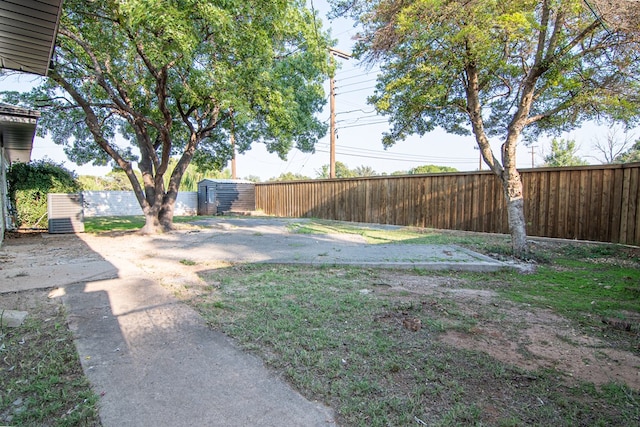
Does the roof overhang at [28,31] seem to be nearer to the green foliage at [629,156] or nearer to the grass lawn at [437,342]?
the grass lawn at [437,342]

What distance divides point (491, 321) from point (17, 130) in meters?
10.5

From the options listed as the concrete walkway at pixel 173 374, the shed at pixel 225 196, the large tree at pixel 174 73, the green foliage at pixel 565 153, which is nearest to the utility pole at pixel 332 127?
the large tree at pixel 174 73

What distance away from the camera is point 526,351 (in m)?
2.57

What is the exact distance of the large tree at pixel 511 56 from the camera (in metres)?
5.61

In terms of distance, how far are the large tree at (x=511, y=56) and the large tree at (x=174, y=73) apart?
1.84m

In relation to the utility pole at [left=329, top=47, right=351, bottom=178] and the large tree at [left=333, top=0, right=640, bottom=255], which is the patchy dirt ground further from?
the utility pole at [left=329, top=47, right=351, bottom=178]

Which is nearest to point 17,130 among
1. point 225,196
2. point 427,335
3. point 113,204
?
point 427,335

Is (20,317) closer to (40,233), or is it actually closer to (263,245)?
(263,245)

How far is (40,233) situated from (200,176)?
17.8 meters

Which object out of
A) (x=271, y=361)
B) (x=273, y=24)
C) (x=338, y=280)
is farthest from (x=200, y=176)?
Answer: (x=271, y=361)

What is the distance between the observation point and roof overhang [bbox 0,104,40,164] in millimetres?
6258

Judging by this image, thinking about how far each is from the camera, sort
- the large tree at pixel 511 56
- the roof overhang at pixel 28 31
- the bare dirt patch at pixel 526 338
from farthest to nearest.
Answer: the large tree at pixel 511 56 → the roof overhang at pixel 28 31 → the bare dirt patch at pixel 526 338

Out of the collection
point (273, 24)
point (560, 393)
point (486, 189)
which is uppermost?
point (273, 24)

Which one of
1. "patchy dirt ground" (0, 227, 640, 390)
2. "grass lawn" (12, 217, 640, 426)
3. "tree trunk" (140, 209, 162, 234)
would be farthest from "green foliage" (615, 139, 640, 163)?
"tree trunk" (140, 209, 162, 234)
